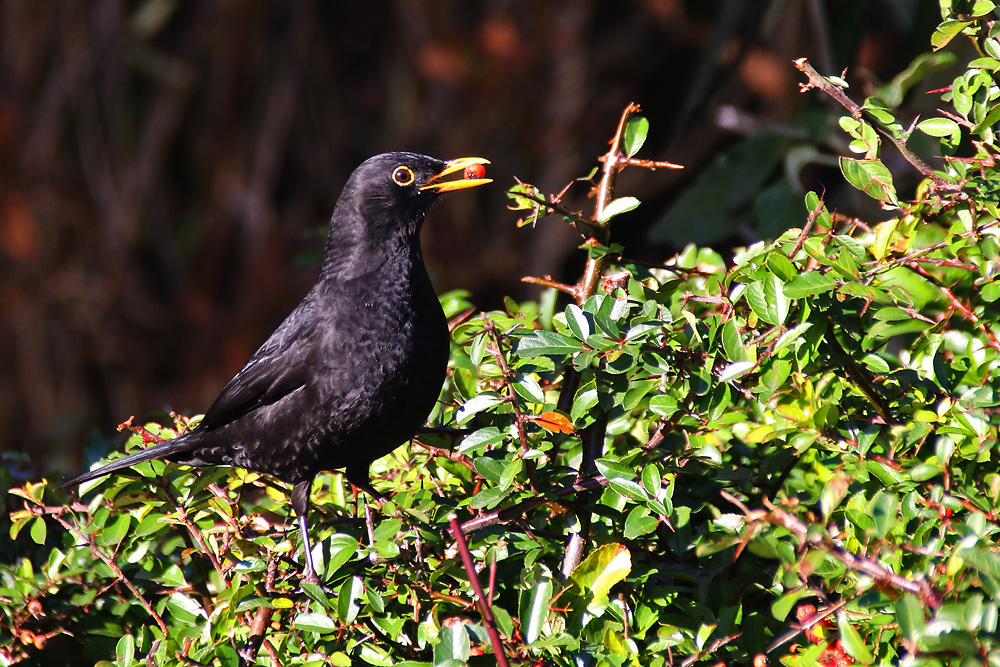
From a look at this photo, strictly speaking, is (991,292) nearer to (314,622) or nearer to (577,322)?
(577,322)

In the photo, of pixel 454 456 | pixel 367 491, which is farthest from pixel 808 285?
pixel 367 491

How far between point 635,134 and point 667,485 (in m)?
0.71

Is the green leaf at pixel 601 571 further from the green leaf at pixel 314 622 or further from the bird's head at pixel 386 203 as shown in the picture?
the bird's head at pixel 386 203

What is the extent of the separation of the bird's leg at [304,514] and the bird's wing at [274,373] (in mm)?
295

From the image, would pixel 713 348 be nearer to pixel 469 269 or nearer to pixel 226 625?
pixel 226 625

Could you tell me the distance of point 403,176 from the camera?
290 cm

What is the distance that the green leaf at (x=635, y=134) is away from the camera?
1.91 meters

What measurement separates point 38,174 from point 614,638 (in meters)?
5.44

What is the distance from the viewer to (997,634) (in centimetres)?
129

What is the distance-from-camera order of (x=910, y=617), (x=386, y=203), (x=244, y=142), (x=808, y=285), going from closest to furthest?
(x=910, y=617) < (x=808, y=285) < (x=386, y=203) < (x=244, y=142)

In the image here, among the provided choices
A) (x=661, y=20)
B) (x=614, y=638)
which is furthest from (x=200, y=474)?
(x=661, y=20)

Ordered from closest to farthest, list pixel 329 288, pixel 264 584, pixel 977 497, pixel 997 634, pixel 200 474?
pixel 997 634
pixel 977 497
pixel 264 584
pixel 200 474
pixel 329 288

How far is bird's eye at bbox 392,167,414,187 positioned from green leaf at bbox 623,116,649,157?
1.08 m

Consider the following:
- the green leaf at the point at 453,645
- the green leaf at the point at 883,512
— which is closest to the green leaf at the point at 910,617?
the green leaf at the point at 883,512
